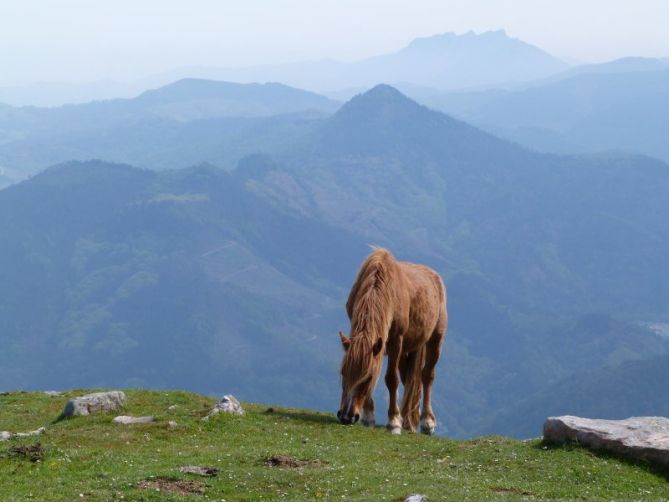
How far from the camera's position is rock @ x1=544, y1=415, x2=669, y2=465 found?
2197 centimetres

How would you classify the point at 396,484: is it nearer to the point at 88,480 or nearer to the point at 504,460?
the point at 504,460

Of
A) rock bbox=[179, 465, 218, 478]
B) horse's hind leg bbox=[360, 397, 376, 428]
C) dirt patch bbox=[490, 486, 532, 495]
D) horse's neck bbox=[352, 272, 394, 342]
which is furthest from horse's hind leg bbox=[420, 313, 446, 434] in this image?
rock bbox=[179, 465, 218, 478]

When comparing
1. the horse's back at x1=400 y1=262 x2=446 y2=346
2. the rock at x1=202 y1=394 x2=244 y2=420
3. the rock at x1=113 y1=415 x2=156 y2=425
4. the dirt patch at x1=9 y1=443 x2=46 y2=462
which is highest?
the horse's back at x1=400 y1=262 x2=446 y2=346

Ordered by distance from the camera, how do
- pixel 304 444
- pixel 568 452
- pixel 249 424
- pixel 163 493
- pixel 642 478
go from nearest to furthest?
pixel 163 493, pixel 642 478, pixel 568 452, pixel 304 444, pixel 249 424

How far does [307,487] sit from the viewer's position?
1916 centimetres

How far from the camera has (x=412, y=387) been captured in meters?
28.2

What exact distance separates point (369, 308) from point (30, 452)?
31.0 ft

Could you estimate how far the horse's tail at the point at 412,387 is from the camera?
92.4 feet

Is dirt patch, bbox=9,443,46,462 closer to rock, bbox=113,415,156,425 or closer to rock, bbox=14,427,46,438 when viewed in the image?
rock, bbox=14,427,46,438

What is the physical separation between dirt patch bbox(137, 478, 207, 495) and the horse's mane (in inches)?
241

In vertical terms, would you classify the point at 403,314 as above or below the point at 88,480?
above

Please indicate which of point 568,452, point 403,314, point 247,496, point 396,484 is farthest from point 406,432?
point 247,496

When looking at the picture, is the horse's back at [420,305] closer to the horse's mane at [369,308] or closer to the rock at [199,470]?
the horse's mane at [369,308]

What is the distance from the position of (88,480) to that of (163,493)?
2.10 metres
